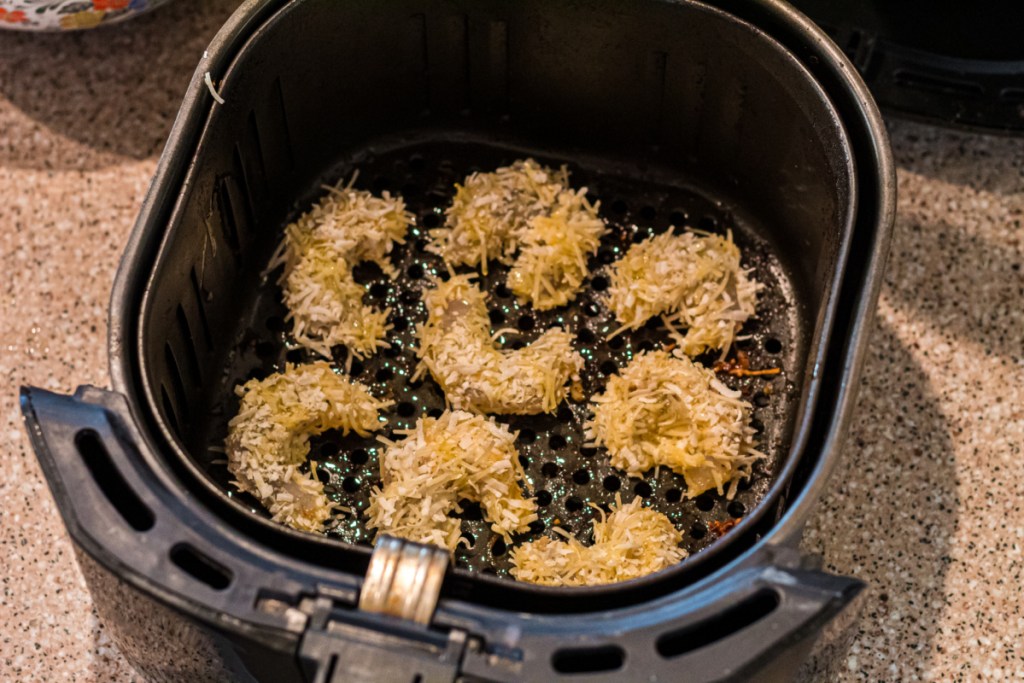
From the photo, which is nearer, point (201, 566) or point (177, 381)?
point (201, 566)

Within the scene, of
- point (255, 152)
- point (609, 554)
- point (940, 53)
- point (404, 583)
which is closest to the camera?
point (404, 583)

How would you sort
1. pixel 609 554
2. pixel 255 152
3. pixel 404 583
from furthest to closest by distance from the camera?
1. pixel 255 152
2. pixel 609 554
3. pixel 404 583

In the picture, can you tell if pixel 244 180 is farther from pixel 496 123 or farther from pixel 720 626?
pixel 720 626

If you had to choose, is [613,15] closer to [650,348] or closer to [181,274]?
[650,348]

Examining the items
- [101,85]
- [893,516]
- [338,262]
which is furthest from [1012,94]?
[101,85]

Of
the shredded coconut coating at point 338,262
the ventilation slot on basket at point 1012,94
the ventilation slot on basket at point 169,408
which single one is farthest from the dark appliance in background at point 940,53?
the ventilation slot on basket at point 169,408

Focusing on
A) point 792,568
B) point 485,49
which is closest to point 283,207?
point 485,49

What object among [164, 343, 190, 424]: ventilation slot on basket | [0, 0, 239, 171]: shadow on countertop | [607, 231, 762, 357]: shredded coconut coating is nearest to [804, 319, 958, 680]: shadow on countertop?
[607, 231, 762, 357]: shredded coconut coating
